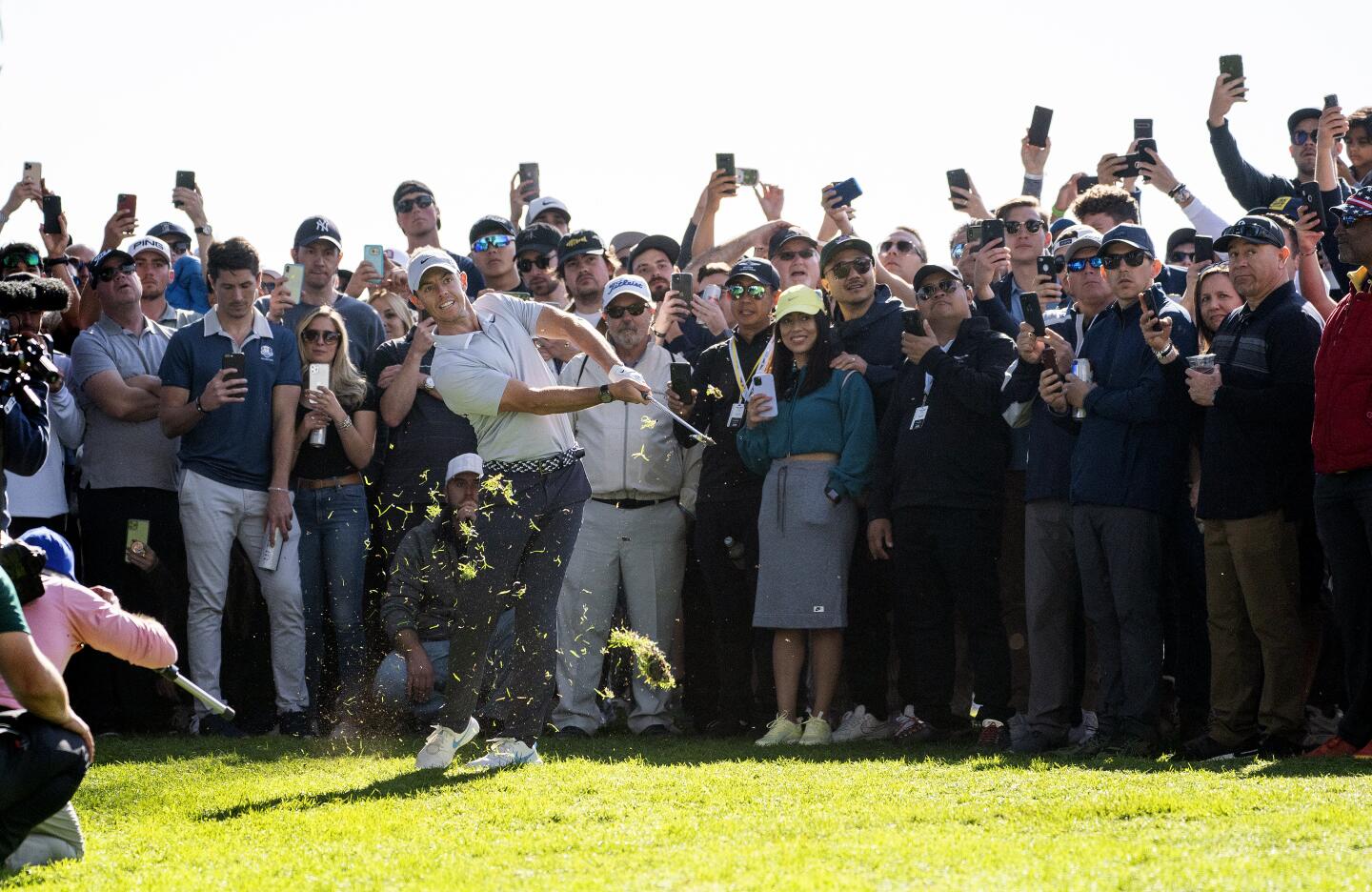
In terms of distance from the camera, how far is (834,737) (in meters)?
10.5

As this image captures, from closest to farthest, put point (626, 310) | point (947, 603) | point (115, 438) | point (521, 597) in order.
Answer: point (521, 597), point (947, 603), point (626, 310), point (115, 438)

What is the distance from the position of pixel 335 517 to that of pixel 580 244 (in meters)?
2.58

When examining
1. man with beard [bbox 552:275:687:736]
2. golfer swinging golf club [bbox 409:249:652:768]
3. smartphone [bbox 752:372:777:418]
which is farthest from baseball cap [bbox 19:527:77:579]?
smartphone [bbox 752:372:777:418]

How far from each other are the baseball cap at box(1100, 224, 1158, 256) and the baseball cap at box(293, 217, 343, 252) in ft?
18.9

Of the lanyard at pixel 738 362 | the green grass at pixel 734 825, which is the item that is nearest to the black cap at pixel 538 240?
the lanyard at pixel 738 362

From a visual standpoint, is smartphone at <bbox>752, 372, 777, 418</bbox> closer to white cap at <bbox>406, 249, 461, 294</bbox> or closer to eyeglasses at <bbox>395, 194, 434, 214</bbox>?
white cap at <bbox>406, 249, 461, 294</bbox>

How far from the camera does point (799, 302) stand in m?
11.0

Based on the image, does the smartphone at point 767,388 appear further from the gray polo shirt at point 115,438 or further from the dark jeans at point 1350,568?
the gray polo shirt at point 115,438

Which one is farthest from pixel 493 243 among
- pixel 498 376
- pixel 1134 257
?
pixel 1134 257

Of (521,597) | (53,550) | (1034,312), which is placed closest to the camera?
(53,550)

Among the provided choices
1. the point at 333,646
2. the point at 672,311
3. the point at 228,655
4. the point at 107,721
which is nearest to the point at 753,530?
the point at 672,311

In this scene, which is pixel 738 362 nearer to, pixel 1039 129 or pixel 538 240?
pixel 538 240

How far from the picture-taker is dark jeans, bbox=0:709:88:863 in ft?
20.5

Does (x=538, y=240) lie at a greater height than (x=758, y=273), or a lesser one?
greater
